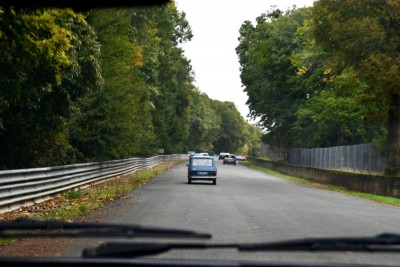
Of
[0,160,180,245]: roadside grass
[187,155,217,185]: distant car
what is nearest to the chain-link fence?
[187,155,217,185]: distant car

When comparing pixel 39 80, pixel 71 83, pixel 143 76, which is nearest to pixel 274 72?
pixel 143 76

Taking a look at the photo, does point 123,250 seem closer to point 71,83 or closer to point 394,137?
point 71,83

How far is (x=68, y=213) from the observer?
558 inches

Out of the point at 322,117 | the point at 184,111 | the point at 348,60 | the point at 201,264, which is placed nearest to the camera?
the point at 201,264

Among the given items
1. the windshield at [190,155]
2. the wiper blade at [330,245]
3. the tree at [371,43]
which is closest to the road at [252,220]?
the windshield at [190,155]

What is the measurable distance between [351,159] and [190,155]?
9.52 m

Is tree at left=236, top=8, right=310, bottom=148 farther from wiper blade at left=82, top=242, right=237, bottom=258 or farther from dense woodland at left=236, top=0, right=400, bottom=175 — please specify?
wiper blade at left=82, top=242, right=237, bottom=258

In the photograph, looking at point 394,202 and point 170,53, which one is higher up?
point 170,53

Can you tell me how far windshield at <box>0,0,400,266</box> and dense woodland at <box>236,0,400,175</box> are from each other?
0.12m

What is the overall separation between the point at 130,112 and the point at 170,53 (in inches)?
1324

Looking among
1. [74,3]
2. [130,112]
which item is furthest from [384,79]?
[74,3]

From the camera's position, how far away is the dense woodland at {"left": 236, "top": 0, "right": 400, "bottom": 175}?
2838 cm

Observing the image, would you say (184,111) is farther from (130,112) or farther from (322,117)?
(130,112)

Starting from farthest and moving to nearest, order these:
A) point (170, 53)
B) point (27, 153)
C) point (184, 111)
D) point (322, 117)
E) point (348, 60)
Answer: point (184, 111)
point (170, 53)
point (322, 117)
point (348, 60)
point (27, 153)
